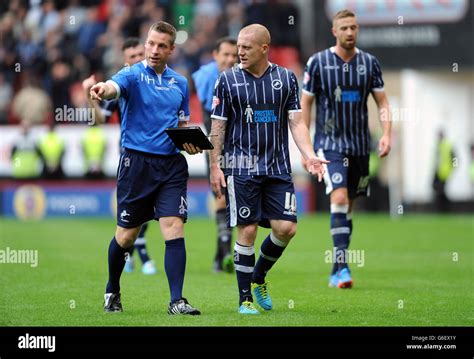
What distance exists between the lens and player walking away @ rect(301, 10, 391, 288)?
36.5 feet

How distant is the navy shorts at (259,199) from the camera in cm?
883

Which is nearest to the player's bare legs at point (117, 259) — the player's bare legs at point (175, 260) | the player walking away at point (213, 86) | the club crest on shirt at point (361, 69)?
the player's bare legs at point (175, 260)

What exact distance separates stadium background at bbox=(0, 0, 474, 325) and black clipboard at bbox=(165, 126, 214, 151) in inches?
545

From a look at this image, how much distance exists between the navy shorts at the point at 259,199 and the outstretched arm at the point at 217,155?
14 centimetres

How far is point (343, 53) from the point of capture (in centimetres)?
1117

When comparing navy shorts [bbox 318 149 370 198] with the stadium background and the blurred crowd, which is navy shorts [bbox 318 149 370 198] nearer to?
the stadium background

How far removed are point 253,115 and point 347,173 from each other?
8.78ft

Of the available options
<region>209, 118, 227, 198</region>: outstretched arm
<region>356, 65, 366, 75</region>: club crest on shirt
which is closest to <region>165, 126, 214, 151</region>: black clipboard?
<region>209, 118, 227, 198</region>: outstretched arm

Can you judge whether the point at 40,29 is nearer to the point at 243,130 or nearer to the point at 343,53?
the point at 343,53

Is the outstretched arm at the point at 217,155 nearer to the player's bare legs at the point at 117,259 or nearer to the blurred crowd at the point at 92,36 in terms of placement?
the player's bare legs at the point at 117,259
